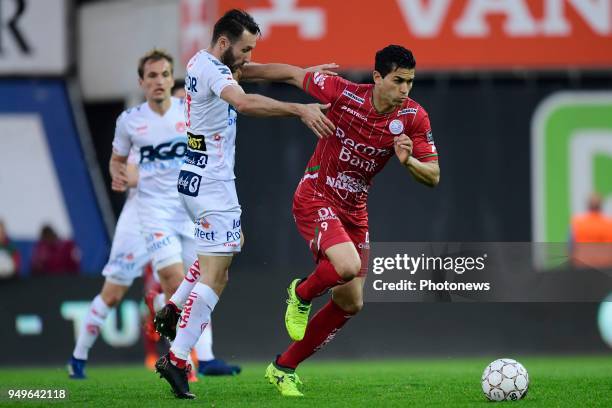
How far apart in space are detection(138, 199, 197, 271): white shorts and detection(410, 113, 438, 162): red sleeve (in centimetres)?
259

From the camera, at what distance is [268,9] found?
14.5 meters

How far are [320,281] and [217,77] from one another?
1.45 meters

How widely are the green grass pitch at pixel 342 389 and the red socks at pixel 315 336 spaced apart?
245 mm

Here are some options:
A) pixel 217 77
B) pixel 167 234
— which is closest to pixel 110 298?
pixel 167 234

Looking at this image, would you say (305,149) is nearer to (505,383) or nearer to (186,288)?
(186,288)

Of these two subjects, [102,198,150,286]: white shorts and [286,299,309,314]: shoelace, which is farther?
[102,198,150,286]: white shorts

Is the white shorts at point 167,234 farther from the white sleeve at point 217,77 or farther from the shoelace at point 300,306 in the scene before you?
the white sleeve at point 217,77

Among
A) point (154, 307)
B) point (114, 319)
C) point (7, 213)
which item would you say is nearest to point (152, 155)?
point (154, 307)

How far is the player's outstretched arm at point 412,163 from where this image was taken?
308 inches

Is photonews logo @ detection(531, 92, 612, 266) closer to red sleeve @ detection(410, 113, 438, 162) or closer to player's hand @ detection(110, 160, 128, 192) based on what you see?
player's hand @ detection(110, 160, 128, 192)

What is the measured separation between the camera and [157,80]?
409 inches

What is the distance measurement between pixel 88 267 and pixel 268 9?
4.39 m

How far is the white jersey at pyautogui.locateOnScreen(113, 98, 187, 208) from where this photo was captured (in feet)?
33.8

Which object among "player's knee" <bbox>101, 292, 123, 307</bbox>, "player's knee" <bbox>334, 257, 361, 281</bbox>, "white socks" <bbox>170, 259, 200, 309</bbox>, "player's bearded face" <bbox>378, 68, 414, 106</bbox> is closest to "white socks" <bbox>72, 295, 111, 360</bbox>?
"player's knee" <bbox>101, 292, 123, 307</bbox>
